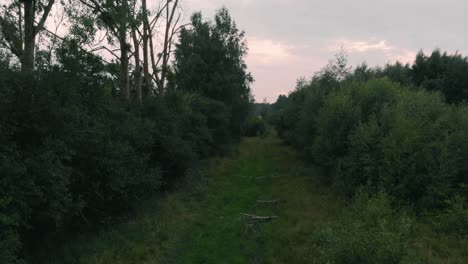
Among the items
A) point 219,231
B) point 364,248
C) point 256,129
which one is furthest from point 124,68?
point 256,129

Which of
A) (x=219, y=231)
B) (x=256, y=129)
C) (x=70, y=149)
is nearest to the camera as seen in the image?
(x=70, y=149)

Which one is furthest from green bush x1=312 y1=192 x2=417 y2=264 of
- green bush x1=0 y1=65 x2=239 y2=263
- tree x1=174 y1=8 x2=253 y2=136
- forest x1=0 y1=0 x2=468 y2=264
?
tree x1=174 y1=8 x2=253 y2=136

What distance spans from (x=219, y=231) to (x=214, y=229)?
0.92 feet

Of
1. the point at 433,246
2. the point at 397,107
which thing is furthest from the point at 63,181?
the point at 397,107

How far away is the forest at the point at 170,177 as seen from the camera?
7.26 meters

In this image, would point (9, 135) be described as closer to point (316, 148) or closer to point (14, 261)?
point (14, 261)

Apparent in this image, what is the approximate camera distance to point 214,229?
36.4 ft

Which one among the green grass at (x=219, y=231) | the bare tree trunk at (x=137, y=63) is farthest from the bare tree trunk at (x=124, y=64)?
the green grass at (x=219, y=231)

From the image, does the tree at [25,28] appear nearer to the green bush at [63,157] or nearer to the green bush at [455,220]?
the green bush at [63,157]

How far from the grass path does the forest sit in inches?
2.6

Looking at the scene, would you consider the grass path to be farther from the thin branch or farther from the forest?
the thin branch

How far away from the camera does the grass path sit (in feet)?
28.7

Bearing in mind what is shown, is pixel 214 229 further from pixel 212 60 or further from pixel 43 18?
pixel 212 60

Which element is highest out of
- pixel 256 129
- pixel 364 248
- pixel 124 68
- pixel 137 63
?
pixel 137 63
